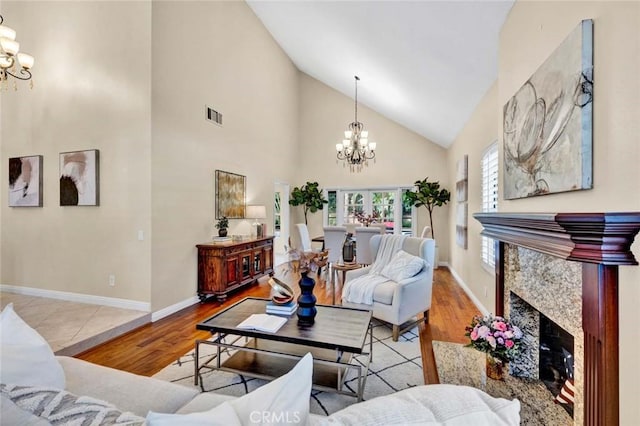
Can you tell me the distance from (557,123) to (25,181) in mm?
6237

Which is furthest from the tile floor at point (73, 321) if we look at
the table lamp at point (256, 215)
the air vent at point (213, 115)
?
the air vent at point (213, 115)

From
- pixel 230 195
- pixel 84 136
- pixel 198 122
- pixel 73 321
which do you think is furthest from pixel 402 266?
pixel 84 136

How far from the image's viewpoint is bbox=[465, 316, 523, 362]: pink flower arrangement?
6.80ft

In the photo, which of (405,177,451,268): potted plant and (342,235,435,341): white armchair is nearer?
(342,235,435,341): white armchair

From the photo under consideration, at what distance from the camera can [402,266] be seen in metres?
3.35

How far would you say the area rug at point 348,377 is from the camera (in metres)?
2.11

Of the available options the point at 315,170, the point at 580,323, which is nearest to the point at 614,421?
the point at 580,323

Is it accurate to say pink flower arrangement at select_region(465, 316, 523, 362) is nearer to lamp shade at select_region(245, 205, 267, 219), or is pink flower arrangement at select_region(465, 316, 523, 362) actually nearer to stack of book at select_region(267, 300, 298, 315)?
stack of book at select_region(267, 300, 298, 315)

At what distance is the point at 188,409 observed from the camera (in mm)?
1206

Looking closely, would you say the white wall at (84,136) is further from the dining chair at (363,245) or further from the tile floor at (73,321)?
the dining chair at (363,245)

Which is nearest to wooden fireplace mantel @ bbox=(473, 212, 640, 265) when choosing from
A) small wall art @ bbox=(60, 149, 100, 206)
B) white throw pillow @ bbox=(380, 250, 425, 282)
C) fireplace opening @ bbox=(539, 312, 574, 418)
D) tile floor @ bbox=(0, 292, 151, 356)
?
fireplace opening @ bbox=(539, 312, 574, 418)

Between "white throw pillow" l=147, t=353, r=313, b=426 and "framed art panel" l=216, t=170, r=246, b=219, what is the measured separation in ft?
14.3

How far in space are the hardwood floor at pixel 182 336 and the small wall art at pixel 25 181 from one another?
2.76 metres

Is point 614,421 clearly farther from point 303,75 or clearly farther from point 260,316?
point 303,75
